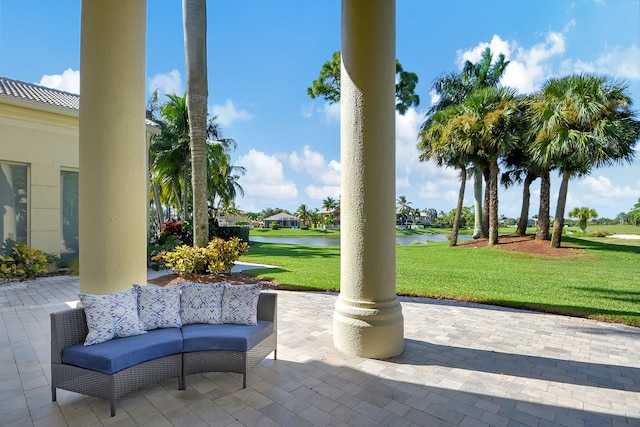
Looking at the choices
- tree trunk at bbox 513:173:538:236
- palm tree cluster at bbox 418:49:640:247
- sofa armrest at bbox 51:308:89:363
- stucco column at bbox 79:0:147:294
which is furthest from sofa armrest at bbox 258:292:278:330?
tree trunk at bbox 513:173:538:236

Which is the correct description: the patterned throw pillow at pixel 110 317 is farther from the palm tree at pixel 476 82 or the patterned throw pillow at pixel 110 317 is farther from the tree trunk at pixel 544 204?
the palm tree at pixel 476 82

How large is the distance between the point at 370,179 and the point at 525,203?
2192cm

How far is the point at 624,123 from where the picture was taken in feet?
52.1

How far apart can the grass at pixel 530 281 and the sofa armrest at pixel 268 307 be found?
4686 millimetres

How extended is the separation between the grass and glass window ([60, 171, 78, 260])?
6.16 meters

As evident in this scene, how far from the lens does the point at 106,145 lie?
4.44 meters

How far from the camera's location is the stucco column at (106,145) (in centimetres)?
443

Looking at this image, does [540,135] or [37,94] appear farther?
[540,135]

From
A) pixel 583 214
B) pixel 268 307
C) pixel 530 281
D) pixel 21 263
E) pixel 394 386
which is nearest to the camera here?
pixel 394 386

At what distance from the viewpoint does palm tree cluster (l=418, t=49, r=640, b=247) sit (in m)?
15.9

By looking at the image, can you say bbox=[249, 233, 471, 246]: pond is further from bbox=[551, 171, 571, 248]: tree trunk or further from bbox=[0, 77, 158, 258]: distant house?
bbox=[0, 77, 158, 258]: distant house

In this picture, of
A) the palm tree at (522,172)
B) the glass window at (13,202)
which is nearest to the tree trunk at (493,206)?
the palm tree at (522,172)

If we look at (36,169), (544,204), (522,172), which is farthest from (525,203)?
(36,169)

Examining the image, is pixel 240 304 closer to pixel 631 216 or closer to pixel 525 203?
pixel 525 203
